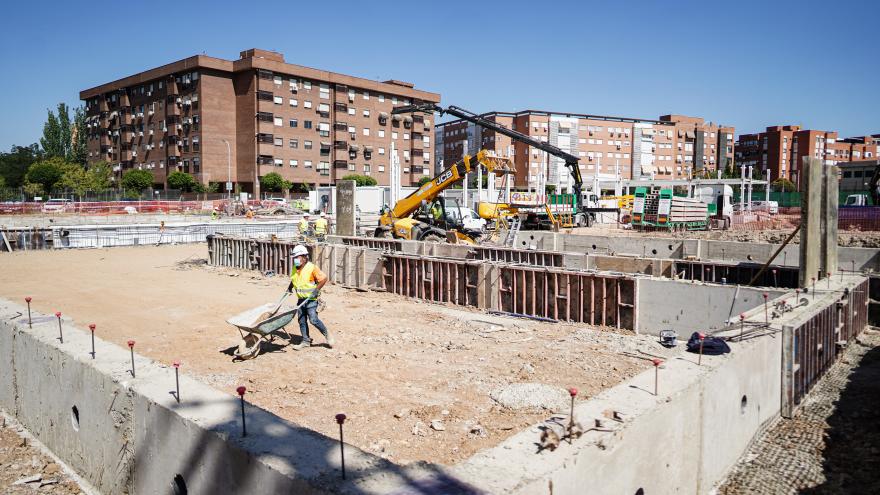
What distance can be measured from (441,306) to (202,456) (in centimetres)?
1029

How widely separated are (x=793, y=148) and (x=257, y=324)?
125057 millimetres

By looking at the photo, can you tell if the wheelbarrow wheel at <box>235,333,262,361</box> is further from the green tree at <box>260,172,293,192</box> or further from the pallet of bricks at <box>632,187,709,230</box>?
the green tree at <box>260,172,293,192</box>

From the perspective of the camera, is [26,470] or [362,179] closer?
[26,470]

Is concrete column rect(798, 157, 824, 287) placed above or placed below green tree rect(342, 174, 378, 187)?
below

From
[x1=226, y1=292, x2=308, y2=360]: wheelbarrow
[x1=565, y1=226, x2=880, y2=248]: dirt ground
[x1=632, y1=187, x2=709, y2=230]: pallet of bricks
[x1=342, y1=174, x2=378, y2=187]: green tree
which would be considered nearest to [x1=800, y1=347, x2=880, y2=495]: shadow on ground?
[x1=226, y1=292, x2=308, y2=360]: wheelbarrow

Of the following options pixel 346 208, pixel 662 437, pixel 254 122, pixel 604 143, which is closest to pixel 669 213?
pixel 346 208

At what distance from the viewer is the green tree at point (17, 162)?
3327 inches

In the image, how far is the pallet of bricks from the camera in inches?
1240

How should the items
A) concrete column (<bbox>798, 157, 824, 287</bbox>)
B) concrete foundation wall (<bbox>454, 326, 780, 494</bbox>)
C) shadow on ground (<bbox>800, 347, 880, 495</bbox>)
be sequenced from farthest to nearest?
concrete column (<bbox>798, 157, 824, 287</bbox>) → shadow on ground (<bbox>800, 347, 880, 495</bbox>) → concrete foundation wall (<bbox>454, 326, 780, 494</bbox>)

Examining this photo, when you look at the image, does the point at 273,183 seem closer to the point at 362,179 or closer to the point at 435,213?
the point at 362,179

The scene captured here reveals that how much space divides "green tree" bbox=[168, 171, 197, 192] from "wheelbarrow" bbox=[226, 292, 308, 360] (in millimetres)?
59969

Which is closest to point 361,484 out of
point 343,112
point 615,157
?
point 343,112

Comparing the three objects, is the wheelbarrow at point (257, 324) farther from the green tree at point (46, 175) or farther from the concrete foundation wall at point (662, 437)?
the green tree at point (46, 175)

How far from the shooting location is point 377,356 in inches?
402
